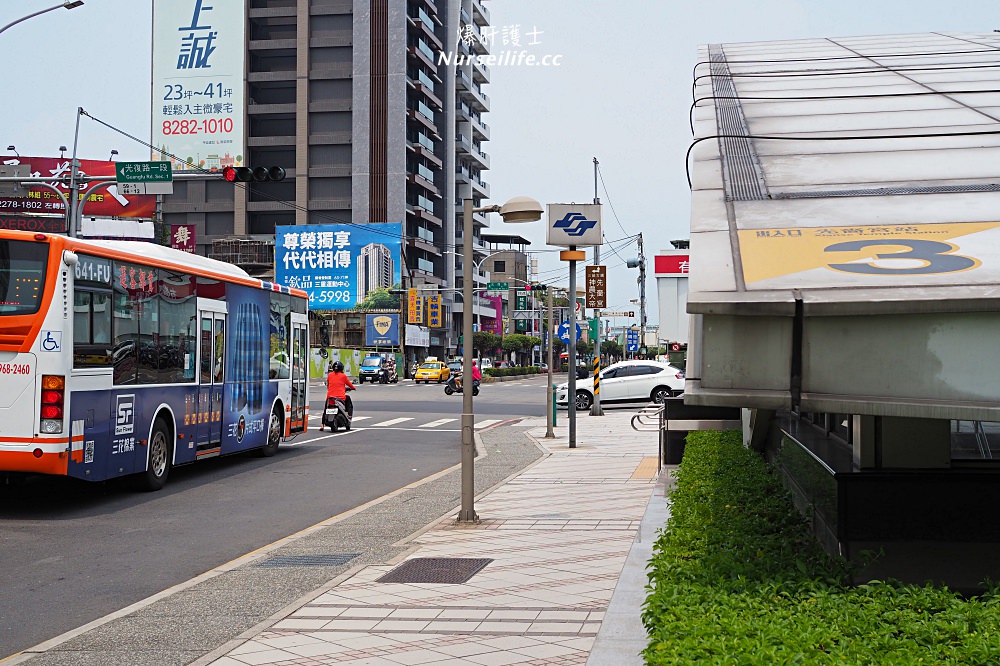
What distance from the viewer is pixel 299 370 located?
2128cm

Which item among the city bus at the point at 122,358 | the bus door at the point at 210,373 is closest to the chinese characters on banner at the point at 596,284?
the city bus at the point at 122,358

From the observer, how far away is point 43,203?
224ft

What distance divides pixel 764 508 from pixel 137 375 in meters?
10.0

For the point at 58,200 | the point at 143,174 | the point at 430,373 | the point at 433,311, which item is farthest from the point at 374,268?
the point at 143,174

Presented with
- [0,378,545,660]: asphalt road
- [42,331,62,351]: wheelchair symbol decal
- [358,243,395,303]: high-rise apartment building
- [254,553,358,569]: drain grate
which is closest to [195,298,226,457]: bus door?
[0,378,545,660]: asphalt road

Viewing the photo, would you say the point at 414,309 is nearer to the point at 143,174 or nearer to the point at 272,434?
the point at 143,174

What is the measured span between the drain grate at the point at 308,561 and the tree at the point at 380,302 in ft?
216

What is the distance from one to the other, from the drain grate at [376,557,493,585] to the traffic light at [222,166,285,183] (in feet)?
47.9

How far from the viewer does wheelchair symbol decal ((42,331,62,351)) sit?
1238 cm

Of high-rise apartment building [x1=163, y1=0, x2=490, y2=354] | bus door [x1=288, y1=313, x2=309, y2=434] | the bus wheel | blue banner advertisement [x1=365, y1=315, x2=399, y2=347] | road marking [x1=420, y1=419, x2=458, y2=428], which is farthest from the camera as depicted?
high-rise apartment building [x1=163, y1=0, x2=490, y2=354]

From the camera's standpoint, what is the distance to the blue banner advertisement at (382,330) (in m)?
79.0

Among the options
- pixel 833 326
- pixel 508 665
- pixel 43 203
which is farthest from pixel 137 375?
pixel 43 203

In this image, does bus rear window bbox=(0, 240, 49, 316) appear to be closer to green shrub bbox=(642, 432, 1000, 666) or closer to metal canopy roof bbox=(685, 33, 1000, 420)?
metal canopy roof bbox=(685, 33, 1000, 420)

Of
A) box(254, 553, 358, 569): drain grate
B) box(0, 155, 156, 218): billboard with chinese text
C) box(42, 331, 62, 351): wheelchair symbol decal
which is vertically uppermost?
box(0, 155, 156, 218): billboard with chinese text
